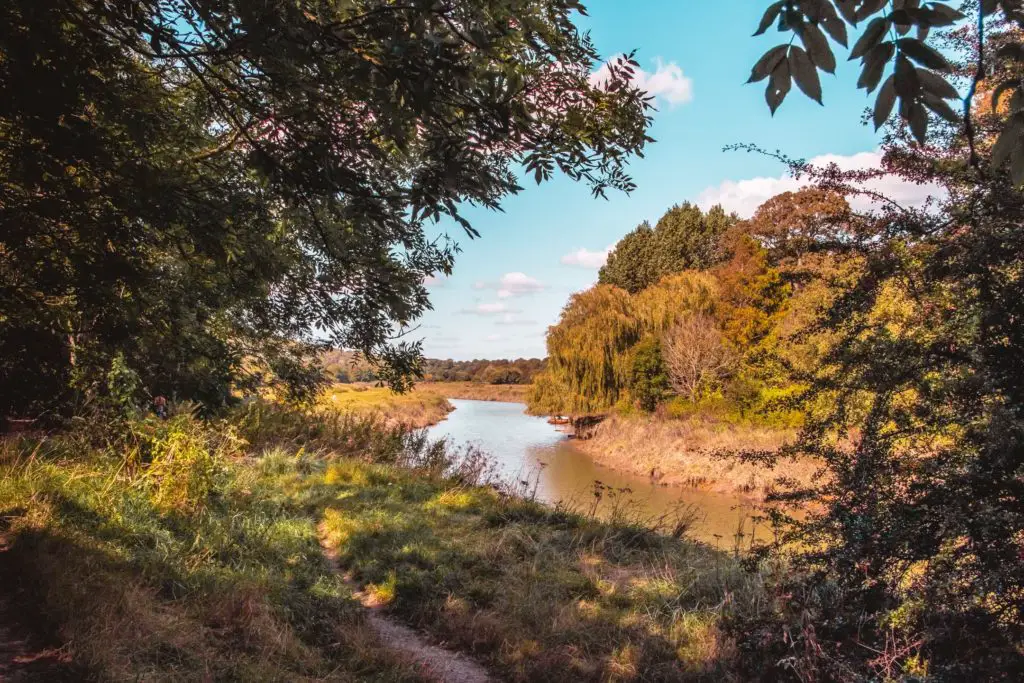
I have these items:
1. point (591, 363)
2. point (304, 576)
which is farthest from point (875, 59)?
point (591, 363)

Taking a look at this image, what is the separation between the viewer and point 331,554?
6.50 metres

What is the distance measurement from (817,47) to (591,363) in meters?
24.3

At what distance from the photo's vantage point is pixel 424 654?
437 cm

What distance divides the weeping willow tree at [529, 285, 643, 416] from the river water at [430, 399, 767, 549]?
196cm

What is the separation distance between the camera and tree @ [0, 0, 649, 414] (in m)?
1.96

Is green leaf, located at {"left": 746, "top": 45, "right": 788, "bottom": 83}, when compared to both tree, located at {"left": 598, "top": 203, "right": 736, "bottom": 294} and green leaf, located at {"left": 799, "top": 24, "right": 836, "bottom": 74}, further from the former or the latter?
tree, located at {"left": 598, "top": 203, "right": 736, "bottom": 294}

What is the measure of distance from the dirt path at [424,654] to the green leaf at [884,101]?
162 inches

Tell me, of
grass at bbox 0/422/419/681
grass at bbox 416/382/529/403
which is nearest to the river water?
grass at bbox 0/422/419/681

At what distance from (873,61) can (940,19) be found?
5.4 inches

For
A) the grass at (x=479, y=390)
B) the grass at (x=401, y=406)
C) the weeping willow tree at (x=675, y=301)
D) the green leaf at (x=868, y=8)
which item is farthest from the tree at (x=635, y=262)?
the green leaf at (x=868, y=8)

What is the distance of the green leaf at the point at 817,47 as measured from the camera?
4.05 feet

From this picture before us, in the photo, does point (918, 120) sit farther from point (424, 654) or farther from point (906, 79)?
point (424, 654)

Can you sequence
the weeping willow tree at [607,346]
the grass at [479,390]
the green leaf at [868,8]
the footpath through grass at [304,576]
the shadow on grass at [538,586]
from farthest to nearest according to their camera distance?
the grass at [479,390] → the weeping willow tree at [607,346] → the shadow on grass at [538,586] → the footpath through grass at [304,576] → the green leaf at [868,8]

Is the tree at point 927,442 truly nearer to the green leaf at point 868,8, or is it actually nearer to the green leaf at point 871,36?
the green leaf at point 868,8
